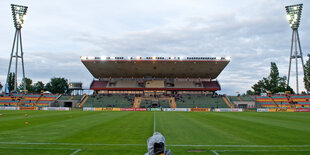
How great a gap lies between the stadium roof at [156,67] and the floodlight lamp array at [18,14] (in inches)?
749

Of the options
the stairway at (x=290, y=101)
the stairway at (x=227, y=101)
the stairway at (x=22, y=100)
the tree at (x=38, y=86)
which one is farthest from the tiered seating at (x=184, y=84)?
the tree at (x=38, y=86)

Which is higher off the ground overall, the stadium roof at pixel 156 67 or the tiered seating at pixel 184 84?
the stadium roof at pixel 156 67

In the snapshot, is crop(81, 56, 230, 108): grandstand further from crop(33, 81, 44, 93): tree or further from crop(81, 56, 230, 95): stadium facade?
crop(33, 81, 44, 93): tree

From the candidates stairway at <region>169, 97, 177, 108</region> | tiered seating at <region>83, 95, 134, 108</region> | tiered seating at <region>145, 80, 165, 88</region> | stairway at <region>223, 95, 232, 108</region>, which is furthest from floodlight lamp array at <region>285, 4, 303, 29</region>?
tiered seating at <region>83, 95, 134, 108</region>

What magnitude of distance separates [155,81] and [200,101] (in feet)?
65.0

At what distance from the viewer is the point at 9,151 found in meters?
8.88

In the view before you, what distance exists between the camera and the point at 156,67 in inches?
2758

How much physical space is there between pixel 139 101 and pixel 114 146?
59.8 metres

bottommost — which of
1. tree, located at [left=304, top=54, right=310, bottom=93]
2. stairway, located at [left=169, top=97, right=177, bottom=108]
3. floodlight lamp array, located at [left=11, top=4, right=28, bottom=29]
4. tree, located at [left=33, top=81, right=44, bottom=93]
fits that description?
stairway, located at [left=169, top=97, right=177, bottom=108]

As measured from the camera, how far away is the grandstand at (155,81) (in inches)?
2579

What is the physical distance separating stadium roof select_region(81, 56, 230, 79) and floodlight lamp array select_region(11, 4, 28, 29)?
19.0 meters

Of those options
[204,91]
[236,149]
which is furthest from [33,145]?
[204,91]

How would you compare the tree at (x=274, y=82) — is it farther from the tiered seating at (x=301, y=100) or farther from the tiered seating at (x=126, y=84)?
the tiered seating at (x=126, y=84)

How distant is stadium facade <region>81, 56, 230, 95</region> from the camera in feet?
217
